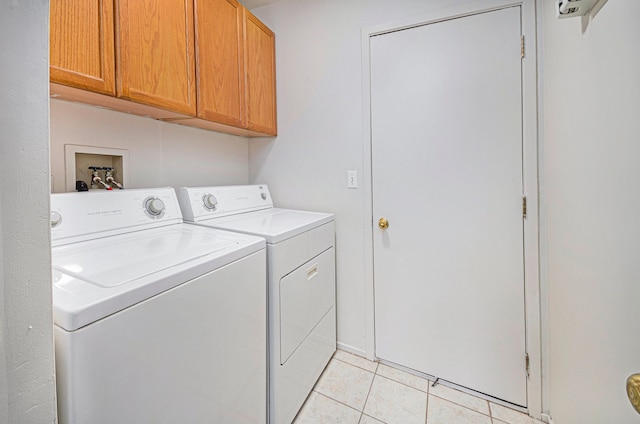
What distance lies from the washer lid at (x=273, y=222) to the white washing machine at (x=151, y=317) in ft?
0.33

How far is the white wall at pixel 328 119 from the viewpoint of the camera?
1.85m

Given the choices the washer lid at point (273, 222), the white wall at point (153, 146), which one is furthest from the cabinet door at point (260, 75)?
the washer lid at point (273, 222)

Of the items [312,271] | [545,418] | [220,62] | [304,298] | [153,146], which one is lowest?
[545,418]

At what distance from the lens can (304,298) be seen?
1507 mm

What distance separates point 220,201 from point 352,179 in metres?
0.85

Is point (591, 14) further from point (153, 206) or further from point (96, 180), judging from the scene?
point (96, 180)

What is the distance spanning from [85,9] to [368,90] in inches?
54.3

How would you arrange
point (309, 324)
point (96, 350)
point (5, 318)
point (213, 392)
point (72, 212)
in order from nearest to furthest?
point (5, 318) < point (96, 350) < point (213, 392) < point (72, 212) < point (309, 324)

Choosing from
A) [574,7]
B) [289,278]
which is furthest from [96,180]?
[574,7]

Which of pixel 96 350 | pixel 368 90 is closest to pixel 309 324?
pixel 96 350

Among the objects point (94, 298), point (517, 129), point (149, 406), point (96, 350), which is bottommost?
point (149, 406)

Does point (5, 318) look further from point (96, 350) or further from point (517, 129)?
point (517, 129)

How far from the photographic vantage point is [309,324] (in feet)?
5.14

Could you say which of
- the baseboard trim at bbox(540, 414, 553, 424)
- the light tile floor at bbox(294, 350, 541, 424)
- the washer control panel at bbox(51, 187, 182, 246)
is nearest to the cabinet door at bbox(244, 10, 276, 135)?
the washer control panel at bbox(51, 187, 182, 246)
